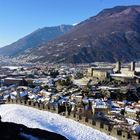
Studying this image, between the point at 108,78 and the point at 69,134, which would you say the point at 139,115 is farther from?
the point at 108,78

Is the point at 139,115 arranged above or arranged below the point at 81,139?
below

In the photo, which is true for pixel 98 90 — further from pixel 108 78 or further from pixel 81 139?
pixel 81 139

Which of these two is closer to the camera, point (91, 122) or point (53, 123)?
point (53, 123)

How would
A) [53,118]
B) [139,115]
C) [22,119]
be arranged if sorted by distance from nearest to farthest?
[22,119], [53,118], [139,115]

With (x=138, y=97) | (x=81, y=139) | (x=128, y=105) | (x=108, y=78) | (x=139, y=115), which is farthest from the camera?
(x=108, y=78)

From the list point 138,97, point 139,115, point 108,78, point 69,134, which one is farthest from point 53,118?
point 108,78

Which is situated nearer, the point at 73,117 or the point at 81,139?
the point at 81,139
